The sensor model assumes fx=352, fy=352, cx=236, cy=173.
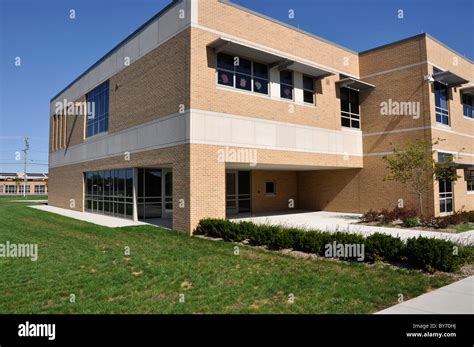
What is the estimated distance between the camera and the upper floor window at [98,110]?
2220 cm

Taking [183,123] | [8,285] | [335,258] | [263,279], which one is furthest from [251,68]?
[8,285]

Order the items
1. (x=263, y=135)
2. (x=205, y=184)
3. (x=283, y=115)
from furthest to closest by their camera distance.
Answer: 1. (x=283, y=115)
2. (x=263, y=135)
3. (x=205, y=184)

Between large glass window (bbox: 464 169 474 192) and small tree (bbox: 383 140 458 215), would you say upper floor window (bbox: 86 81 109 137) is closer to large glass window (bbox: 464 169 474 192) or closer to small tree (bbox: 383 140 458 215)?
small tree (bbox: 383 140 458 215)

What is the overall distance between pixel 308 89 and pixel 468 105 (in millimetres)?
12871

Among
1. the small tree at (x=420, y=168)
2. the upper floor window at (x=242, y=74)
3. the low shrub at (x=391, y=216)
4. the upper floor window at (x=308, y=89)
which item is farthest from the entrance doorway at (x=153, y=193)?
the small tree at (x=420, y=168)

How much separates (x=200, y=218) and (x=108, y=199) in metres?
10.1

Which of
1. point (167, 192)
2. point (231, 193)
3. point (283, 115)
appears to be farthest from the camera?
point (231, 193)

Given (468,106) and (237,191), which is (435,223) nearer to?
(237,191)

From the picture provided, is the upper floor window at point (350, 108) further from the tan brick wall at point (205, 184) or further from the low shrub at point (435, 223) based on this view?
the tan brick wall at point (205, 184)

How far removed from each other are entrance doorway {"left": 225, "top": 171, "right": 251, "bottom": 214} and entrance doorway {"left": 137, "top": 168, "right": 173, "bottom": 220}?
3.53 metres

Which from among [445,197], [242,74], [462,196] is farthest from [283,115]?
[462,196]

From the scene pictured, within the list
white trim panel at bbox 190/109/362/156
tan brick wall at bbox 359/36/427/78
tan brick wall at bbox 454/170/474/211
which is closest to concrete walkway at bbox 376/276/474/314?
white trim panel at bbox 190/109/362/156

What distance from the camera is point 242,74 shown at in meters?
15.9

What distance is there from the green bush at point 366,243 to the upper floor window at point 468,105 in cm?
1811
